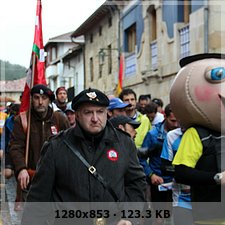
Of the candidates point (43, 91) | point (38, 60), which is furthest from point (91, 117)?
point (38, 60)

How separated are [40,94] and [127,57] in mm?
18202

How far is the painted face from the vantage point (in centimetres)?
362

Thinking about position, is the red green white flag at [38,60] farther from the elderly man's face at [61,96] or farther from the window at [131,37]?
the window at [131,37]

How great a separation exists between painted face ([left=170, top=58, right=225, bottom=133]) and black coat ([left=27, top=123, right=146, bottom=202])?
0.51m

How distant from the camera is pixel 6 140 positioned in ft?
32.5

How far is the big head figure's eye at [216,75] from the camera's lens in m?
3.60

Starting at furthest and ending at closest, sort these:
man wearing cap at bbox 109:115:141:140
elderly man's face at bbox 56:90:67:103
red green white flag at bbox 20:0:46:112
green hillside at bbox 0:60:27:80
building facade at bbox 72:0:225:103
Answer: building facade at bbox 72:0:225:103 < green hillside at bbox 0:60:27:80 < elderly man's face at bbox 56:90:67:103 < red green white flag at bbox 20:0:46:112 < man wearing cap at bbox 109:115:141:140

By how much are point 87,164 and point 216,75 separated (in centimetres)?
105

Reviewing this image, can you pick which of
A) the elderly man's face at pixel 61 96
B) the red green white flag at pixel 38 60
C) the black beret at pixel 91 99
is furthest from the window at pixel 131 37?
the black beret at pixel 91 99

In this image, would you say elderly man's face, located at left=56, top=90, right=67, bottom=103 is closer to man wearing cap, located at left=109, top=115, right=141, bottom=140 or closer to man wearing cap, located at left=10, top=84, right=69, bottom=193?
man wearing cap, located at left=10, top=84, right=69, bottom=193

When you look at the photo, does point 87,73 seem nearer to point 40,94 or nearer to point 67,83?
point 67,83

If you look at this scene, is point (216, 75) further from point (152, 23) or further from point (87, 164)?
point (152, 23)

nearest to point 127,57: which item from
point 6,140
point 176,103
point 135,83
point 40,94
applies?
point 135,83

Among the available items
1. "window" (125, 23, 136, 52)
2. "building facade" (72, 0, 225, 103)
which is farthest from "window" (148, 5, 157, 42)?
"window" (125, 23, 136, 52)
